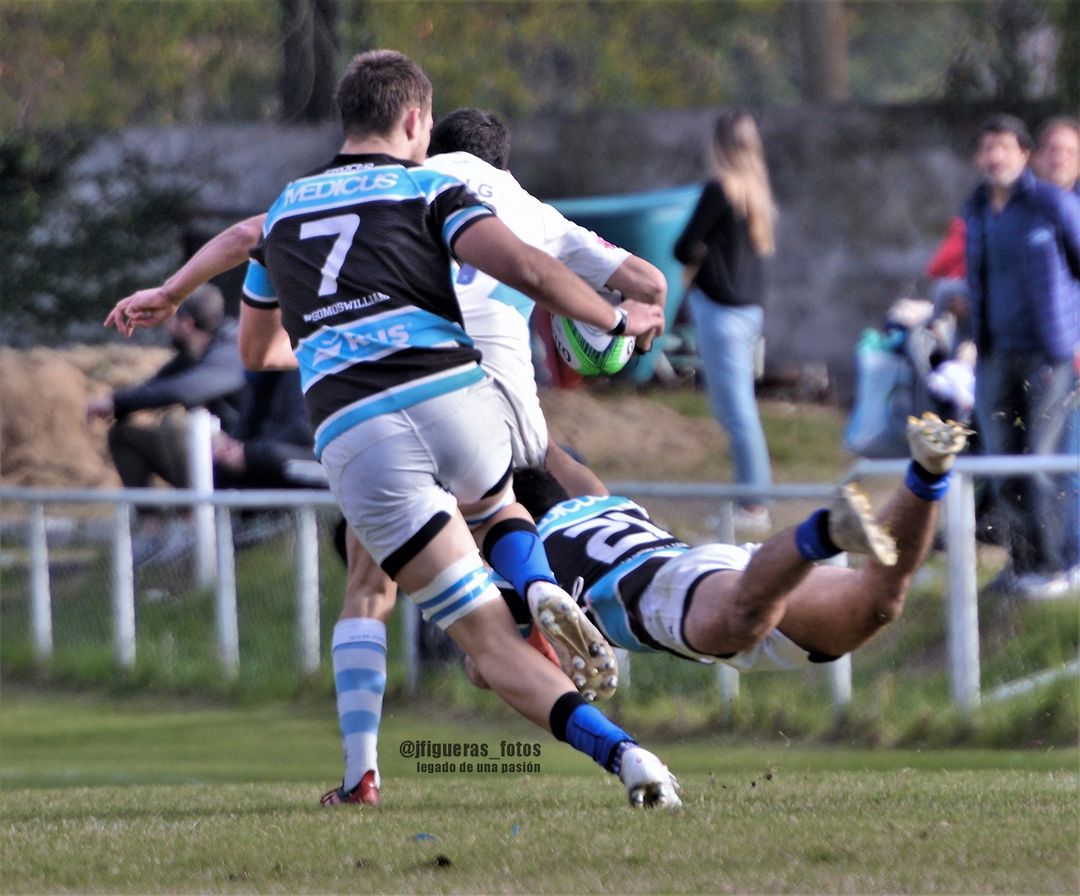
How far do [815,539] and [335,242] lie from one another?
1670 mm

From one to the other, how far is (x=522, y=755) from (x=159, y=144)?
11.2 meters

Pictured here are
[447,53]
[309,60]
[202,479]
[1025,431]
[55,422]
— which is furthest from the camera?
[447,53]

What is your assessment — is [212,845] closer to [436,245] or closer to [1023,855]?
[436,245]

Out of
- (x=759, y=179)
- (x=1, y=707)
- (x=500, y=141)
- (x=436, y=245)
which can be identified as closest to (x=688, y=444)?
(x=759, y=179)

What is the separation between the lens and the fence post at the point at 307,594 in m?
10.9

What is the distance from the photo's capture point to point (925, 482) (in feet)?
19.6

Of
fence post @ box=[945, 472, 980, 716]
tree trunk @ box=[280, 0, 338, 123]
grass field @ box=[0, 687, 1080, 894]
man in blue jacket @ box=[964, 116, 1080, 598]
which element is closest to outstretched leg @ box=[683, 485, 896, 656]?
grass field @ box=[0, 687, 1080, 894]

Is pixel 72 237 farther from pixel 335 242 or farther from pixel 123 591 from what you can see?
pixel 335 242

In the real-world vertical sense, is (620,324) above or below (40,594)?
above

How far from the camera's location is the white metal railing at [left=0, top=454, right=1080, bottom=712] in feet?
29.0

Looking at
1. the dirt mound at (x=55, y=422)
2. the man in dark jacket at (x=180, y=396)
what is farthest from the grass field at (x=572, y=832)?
the dirt mound at (x=55, y=422)

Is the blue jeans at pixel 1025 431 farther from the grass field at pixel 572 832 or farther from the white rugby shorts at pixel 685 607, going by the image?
the white rugby shorts at pixel 685 607

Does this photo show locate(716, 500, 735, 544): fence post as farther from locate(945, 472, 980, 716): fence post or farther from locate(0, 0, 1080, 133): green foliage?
locate(0, 0, 1080, 133): green foliage

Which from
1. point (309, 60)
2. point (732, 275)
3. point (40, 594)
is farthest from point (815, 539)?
point (309, 60)
